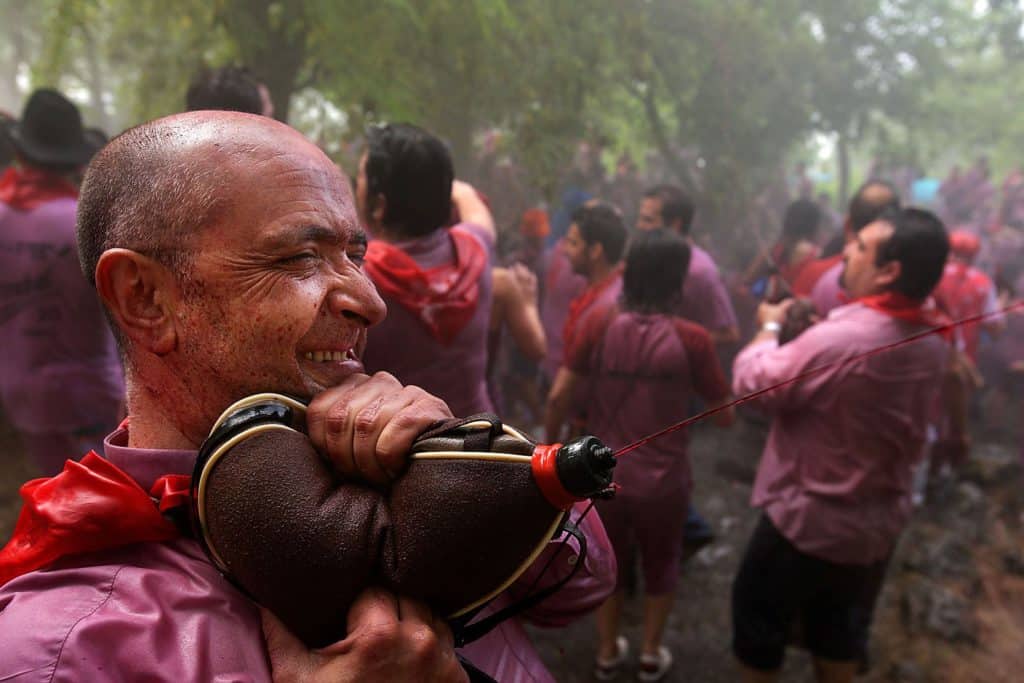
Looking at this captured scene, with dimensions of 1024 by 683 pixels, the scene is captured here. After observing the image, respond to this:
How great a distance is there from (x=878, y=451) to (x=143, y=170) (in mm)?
2756

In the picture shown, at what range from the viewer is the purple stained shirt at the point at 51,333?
121 inches

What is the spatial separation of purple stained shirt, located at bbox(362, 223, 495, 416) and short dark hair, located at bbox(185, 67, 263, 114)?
112 cm

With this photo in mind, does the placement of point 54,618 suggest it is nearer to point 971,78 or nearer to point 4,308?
point 4,308

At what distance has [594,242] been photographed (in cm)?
410

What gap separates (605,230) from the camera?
4.06 metres

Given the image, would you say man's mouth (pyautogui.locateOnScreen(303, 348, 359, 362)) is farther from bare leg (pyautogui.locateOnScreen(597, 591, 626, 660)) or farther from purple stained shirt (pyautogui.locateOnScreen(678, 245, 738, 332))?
purple stained shirt (pyautogui.locateOnScreen(678, 245, 738, 332))

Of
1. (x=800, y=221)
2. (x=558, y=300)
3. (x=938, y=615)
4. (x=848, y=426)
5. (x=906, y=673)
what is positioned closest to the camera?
(x=848, y=426)

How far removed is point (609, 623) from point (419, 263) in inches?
92.7

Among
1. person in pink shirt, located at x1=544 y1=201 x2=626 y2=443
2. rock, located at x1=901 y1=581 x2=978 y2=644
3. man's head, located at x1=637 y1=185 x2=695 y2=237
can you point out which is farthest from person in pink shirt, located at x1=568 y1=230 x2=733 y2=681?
rock, located at x1=901 y1=581 x2=978 y2=644

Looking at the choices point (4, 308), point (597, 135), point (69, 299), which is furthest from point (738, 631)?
point (597, 135)

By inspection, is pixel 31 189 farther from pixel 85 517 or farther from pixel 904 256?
pixel 904 256

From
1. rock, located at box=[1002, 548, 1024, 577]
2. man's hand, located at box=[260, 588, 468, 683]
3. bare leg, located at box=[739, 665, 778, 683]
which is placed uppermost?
man's hand, located at box=[260, 588, 468, 683]

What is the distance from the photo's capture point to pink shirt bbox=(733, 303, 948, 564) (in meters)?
2.65

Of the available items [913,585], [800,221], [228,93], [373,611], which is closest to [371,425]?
[373,611]
